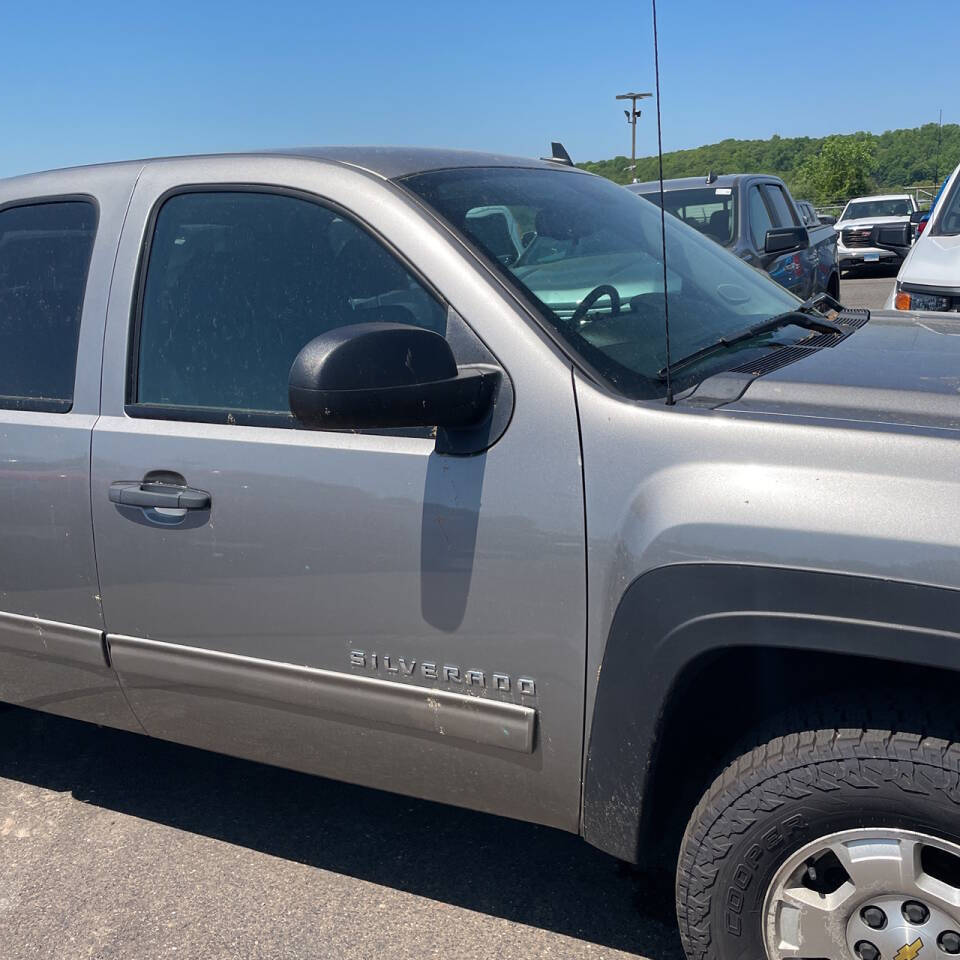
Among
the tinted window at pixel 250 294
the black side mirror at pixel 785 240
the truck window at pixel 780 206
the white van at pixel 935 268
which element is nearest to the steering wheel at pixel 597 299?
the tinted window at pixel 250 294

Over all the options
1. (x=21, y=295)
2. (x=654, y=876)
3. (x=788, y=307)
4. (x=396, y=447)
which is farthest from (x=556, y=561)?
(x=21, y=295)

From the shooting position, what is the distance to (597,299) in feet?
8.23

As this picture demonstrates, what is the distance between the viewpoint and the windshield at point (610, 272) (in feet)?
7.55

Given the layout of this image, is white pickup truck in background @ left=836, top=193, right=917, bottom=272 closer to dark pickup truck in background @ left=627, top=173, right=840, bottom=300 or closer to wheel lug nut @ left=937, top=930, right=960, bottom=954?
dark pickup truck in background @ left=627, top=173, right=840, bottom=300

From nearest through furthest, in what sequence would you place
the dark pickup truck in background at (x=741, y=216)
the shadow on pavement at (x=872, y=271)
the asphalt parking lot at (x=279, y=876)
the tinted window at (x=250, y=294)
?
the tinted window at (x=250, y=294) < the asphalt parking lot at (x=279, y=876) < the dark pickup truck in background at (x=741, y=216) < the shadow on pavement at (x=872, y=271)

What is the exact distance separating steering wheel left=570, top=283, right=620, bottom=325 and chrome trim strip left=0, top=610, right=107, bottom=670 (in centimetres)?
141

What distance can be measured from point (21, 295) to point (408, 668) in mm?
1512

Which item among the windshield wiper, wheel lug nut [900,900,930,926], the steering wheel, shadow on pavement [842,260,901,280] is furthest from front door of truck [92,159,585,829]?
shadow on pavement [842,260,901,280]

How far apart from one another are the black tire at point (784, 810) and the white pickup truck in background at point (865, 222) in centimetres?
1744

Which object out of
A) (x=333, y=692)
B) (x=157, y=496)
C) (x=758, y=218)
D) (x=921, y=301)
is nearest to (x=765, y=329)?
(x=333, y=692)

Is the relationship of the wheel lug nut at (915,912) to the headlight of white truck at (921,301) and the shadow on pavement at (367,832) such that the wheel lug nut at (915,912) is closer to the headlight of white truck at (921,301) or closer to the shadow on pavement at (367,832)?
the shadow on pavement at (367,832)

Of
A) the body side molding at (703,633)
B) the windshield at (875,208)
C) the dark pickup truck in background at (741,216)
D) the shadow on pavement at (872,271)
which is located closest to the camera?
the body side molding at (703,633)

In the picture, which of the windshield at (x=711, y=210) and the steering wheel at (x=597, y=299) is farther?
the windshield at (x=711, y=210)

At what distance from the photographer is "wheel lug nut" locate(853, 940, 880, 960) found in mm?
1986
